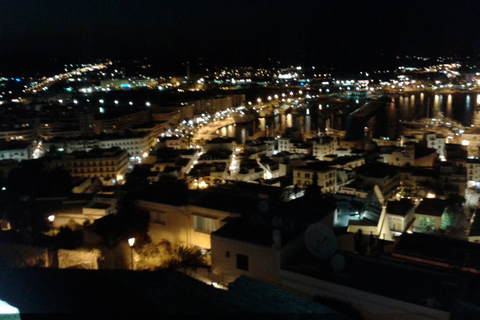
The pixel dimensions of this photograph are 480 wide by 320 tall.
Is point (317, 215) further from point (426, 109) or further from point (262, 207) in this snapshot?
point (426, 109)

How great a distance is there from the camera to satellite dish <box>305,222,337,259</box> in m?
1.58

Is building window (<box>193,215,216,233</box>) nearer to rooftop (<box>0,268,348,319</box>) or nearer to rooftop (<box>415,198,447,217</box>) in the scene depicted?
rooftop (<box>0,268,348,319</box>)

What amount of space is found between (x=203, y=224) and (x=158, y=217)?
29 cm

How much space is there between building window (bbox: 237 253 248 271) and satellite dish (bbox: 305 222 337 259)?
253 millimetres

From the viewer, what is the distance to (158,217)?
2.32 meters

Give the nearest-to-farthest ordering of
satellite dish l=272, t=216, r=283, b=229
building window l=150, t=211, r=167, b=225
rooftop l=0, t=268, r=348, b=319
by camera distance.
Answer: rooftop l=0, t=268, r=348, b=319
satellite dish l=272, t=216, r=283, b=229
building window l=150, t=211, r=167, b=225

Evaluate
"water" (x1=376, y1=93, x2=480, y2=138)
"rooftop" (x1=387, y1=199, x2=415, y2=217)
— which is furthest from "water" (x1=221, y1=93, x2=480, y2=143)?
"rooftop" (x1=387, y1=199, x2=415, y2=217)

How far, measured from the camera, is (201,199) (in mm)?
2295

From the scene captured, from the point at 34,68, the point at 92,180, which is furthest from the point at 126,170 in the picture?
the point at 34,68

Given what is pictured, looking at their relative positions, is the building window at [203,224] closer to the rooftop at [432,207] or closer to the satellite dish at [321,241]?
the satellite dish at [321,241]

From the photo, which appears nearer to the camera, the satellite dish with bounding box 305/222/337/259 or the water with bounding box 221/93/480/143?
the satellite dish with bounding box 305/222/337/259

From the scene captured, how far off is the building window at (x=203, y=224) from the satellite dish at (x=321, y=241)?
64 centimetres

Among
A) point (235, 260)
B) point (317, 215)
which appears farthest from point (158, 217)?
point (317, 215)

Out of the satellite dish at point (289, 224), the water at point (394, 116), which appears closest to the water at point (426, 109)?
the water at point (394, 116)
